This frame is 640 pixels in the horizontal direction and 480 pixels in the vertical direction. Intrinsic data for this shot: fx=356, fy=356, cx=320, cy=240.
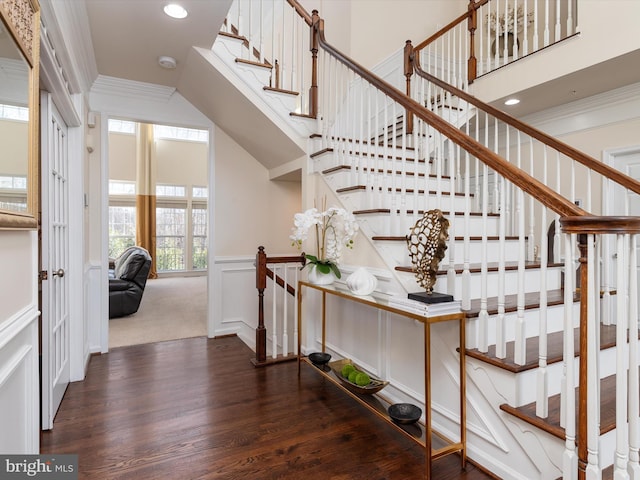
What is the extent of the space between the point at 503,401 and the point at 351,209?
62.8 inches

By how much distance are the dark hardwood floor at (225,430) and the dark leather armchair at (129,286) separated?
6.33 ft

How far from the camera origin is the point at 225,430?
2062mm

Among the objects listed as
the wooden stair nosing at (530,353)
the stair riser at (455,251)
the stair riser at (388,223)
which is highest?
the stair riser at (388,223)

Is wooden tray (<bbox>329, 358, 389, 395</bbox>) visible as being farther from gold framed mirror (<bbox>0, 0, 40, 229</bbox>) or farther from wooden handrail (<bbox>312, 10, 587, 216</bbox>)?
gold framed mirror (<bbox>0, 0, 40, 229</bbox>)

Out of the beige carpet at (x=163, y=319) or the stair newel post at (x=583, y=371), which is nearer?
the stair newel post at (x=583, y=371)

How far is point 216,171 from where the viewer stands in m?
3.97

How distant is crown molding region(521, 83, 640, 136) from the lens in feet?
10.2

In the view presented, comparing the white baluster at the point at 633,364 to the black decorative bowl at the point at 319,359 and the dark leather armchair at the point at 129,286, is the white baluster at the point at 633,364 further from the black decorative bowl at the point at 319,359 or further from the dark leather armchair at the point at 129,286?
the dark leather armchair at the point at 129,286

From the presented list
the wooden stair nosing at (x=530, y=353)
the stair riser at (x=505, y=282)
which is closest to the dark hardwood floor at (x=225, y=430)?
the wooden stair nosing at (x=530, y=353)

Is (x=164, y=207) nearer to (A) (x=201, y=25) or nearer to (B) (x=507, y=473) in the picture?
(A) (x=201, y=25)

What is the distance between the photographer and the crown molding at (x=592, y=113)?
122 inches

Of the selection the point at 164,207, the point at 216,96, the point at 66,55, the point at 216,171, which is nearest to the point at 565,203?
the point at 66,55

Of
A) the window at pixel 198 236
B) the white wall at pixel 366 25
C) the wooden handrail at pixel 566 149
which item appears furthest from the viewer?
the window at pixel 198 236

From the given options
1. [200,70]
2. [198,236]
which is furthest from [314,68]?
[198,236]
